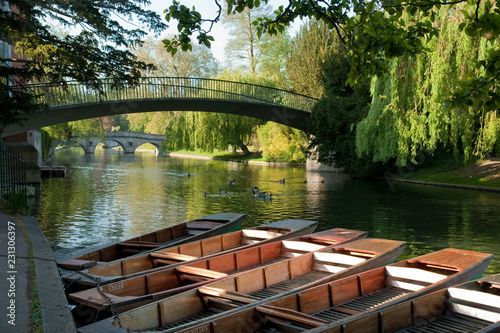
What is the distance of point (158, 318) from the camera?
15.4 feet

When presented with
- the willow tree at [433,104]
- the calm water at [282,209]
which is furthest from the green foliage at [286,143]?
the willow tree at [433,104]

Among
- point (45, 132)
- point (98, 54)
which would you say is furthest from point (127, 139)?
point (98, 54)

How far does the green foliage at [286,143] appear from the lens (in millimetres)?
34031

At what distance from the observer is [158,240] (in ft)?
29.3

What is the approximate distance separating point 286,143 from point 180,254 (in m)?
27.7

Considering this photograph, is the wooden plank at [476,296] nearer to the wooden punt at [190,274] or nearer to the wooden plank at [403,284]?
the wooden plank at [403,284]

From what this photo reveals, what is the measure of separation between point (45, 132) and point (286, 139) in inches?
625

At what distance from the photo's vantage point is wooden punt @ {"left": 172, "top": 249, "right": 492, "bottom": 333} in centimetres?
436

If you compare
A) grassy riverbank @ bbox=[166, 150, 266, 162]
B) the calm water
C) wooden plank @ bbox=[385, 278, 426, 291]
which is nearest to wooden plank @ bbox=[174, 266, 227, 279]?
wooden plank @ bbox=[385, 278, 426, 291]

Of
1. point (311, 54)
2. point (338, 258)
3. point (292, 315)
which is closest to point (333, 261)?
point (338, 258)

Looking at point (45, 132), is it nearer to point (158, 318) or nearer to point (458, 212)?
point (458, 212)

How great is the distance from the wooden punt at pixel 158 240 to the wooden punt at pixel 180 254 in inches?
12.5

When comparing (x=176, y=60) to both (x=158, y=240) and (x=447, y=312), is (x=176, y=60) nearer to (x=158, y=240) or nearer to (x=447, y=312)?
(x=158, y=240)

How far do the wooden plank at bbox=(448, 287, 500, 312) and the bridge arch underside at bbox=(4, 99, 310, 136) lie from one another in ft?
39.1
